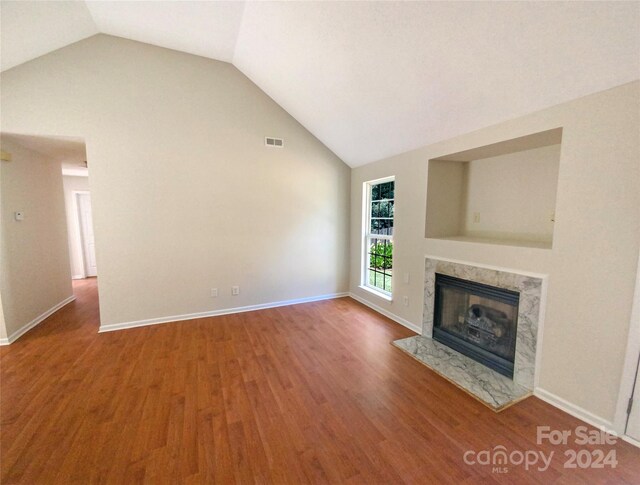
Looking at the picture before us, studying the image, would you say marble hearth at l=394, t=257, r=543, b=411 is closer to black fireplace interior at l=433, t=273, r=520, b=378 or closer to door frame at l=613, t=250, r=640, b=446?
black fireplace interior at l=433, t=273, r=520, b=378

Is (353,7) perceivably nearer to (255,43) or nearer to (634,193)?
(255,43)

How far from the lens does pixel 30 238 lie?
334cm

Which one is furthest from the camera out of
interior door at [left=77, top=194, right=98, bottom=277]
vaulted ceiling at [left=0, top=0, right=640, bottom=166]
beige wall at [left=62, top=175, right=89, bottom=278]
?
interior door at [left=77, top=194, right=98, bottom=277]

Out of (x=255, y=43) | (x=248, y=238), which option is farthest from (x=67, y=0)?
(x=248, y=238)

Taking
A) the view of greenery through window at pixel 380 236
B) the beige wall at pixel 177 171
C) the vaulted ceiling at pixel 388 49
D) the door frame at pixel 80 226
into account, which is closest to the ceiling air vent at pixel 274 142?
the beige wall at pixel 177 171

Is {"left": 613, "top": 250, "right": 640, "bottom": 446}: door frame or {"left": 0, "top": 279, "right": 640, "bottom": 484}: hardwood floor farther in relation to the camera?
{"left": 613, "top": 250, "right": 640, "bottom": 446}: door frame

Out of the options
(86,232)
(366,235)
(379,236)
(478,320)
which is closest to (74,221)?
(86,232)

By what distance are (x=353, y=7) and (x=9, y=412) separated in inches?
162

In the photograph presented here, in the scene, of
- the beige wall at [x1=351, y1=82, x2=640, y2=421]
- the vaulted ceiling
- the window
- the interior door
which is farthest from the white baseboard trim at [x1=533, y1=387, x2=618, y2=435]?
the interior door

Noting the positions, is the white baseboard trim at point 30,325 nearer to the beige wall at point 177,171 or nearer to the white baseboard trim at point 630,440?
the beige wall at point 177,171

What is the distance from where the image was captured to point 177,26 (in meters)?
2.92

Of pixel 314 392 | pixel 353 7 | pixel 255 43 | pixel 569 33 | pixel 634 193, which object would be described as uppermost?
pixel 255 43

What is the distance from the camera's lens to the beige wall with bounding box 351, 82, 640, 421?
1.61 m

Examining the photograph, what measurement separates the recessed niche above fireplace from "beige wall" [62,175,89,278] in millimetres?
7486
